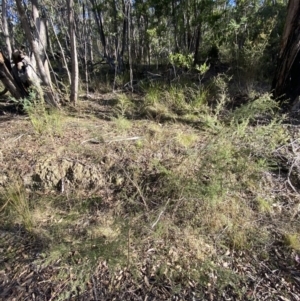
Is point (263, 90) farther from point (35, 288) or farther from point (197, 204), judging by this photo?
point (35, 288)

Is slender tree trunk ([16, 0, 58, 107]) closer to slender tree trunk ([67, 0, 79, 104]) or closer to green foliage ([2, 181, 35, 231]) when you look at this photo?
slender tree trunk ([67, 0, 79, 104])

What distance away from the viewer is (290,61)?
268 centimetres

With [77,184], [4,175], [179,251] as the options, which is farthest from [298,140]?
[4,175]

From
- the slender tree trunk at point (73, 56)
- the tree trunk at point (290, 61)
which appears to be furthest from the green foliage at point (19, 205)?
the tree trunk at point (290, 61)

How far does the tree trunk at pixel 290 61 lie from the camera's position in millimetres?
2518

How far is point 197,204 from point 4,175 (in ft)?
5.86

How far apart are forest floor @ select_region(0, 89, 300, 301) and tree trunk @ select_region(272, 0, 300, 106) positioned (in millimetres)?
682

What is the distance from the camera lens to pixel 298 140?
227cm

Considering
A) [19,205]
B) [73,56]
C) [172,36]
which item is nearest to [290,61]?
[73,56]

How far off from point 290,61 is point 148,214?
251 centimetres

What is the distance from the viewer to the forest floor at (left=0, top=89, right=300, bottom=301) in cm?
145

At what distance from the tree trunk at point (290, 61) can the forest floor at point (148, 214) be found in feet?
2.24

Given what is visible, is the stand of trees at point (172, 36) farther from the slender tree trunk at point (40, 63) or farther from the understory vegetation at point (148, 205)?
the understory vegetation at point (148, 205)

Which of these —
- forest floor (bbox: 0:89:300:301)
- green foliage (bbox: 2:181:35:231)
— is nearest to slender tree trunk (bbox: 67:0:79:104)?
forest floor (bbox: 0:89:300:301)
